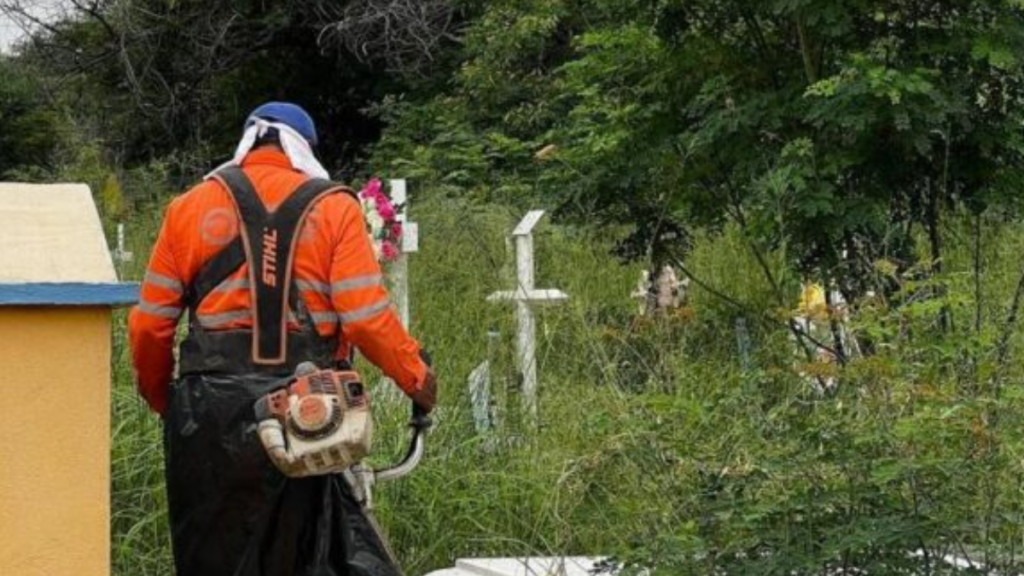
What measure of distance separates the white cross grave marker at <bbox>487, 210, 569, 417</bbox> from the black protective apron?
76.0 inches

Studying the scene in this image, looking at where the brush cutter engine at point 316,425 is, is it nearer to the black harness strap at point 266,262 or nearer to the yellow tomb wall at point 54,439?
the black harness strap at point 266,262

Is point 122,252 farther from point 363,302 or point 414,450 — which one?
point 363,302

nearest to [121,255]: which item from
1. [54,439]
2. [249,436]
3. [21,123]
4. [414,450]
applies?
[414,450]

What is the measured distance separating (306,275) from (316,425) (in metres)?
0.47

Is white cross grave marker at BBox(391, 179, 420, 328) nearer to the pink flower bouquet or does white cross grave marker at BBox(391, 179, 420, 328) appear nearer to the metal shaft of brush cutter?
the pink flower bouquet

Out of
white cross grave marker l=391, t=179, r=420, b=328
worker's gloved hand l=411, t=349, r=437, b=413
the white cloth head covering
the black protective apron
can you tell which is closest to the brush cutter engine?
the black protective apron

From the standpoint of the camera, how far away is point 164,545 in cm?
A: 576

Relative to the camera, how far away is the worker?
14.8ft

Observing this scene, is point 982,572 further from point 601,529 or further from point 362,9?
point 362,9

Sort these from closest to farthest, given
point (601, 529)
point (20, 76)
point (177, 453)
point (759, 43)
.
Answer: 1. point (177, 453)
2. point (601, 529)
3. point (759, 43)
4. point (20, 76)

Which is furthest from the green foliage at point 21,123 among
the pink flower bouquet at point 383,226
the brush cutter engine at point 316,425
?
the brush cutter engine at point 316,425

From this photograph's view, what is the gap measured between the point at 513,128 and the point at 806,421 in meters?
13.6

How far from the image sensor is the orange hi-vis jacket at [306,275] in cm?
454

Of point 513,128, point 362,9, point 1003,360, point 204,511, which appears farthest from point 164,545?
point 362,9
